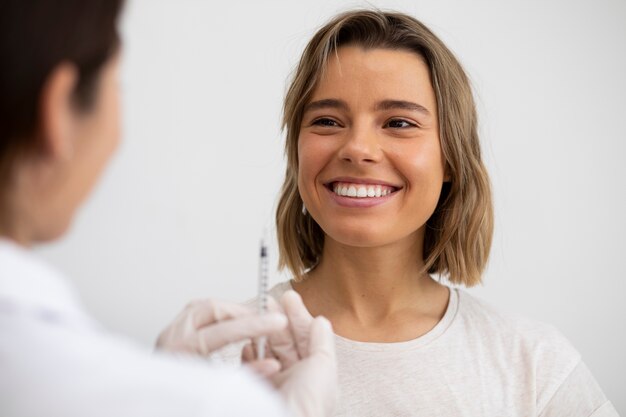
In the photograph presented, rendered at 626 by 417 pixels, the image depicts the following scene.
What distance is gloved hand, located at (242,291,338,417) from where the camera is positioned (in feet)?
3.67

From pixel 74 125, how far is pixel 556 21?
107 inches

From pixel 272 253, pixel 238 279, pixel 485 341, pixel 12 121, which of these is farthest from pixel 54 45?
pixel 238 279

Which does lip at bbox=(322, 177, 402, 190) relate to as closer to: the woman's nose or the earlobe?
the woman's nose

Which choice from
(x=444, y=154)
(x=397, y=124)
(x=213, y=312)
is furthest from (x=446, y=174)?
(x=213, y=312)

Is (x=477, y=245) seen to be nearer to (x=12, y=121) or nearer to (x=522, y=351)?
(x=522, y=351)

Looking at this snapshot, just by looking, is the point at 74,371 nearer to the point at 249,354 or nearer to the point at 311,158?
the point at 249,354

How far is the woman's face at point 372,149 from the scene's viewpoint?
1701mm

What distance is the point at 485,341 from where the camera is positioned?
1786mm

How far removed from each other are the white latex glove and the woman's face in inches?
18.4

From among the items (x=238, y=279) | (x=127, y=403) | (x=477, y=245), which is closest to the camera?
(x=127, y=403)

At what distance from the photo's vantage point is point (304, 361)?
122 centimetres

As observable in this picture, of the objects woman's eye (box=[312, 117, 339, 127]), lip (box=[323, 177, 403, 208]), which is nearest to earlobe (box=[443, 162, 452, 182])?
lip (box=[323, 177, 403, 208])

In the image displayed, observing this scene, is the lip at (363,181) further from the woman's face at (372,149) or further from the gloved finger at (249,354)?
the gloved finger at (249,354)

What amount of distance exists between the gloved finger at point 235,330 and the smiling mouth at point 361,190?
53 cm
